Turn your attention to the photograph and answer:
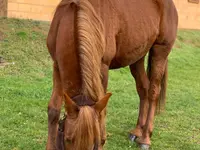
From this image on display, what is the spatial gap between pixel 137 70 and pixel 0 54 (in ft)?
12.1

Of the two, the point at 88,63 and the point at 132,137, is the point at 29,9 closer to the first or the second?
the point at 132,137

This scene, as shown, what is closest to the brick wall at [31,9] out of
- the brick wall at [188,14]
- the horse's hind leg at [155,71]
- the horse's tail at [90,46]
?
the horse's hind leg at [155,71]

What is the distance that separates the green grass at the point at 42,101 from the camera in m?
4.73

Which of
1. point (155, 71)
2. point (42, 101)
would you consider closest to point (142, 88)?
point (155, 71)

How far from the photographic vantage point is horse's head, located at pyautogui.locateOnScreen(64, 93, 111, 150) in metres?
2.61

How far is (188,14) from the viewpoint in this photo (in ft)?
53.4

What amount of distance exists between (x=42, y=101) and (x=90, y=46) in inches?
123

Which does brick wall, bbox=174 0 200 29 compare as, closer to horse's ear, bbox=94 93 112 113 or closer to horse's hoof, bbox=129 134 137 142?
horse's hoof, bbox=129 134 137 142

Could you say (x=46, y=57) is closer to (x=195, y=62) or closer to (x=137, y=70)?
(x=137, y=70)

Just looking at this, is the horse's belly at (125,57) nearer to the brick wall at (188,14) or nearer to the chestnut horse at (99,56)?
the chestnut horse at (99,56)

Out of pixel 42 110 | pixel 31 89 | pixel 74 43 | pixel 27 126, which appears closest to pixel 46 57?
pixel 31 89

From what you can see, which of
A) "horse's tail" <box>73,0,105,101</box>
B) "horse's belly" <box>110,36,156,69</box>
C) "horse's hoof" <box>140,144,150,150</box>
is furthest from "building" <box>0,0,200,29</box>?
"horse's tail" <box>73,0,105,101</box>

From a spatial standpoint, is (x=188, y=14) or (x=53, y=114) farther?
(x=188, y=14)

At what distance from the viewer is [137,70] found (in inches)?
209
